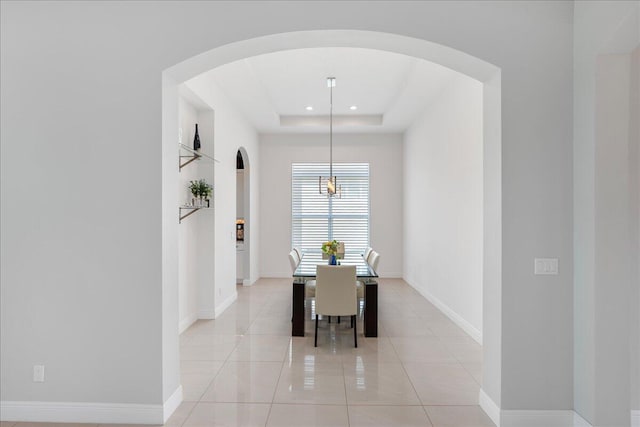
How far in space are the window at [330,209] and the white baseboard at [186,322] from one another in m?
3.65

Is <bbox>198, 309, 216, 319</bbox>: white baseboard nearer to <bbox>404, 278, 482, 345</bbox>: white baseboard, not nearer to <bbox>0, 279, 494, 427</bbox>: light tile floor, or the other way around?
<bbox>0, 279, 494, 427</bbox>: light tile floor

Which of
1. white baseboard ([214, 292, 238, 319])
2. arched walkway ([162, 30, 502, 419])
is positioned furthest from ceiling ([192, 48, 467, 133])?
white baseboard ([214, 292, 238, 319])
